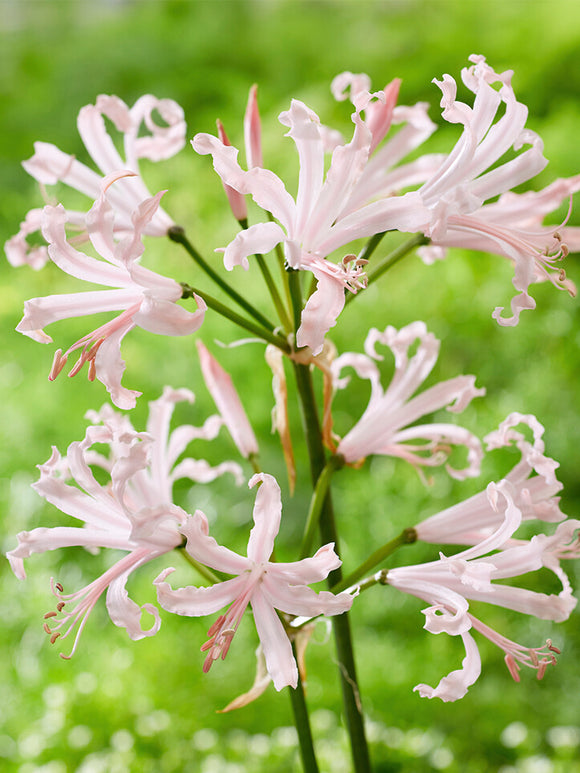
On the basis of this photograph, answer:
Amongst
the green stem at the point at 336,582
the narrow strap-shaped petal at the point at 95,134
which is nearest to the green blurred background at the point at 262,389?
the green stem at the point at 336,582

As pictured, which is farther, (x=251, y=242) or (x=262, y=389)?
(x=262, y=389)

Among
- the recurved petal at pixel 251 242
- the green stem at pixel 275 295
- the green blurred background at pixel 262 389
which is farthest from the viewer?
the green blurred background at pixel 262 389

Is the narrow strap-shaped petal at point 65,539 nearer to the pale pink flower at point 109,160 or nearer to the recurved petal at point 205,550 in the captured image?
the recurved petal at point 205,550

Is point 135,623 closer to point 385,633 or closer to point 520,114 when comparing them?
point 520,114

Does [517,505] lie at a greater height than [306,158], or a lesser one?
lesser

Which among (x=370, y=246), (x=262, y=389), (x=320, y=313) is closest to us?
(x=320, y=313)

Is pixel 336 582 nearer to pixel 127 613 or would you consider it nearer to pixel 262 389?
pixel 127 613

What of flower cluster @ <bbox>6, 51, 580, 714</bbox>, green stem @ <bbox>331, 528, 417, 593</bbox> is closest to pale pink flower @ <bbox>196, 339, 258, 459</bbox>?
flower cluster @ <bbox>6, 51, 580, 714</bbox>

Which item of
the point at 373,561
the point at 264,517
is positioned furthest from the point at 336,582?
the point at 264,517
